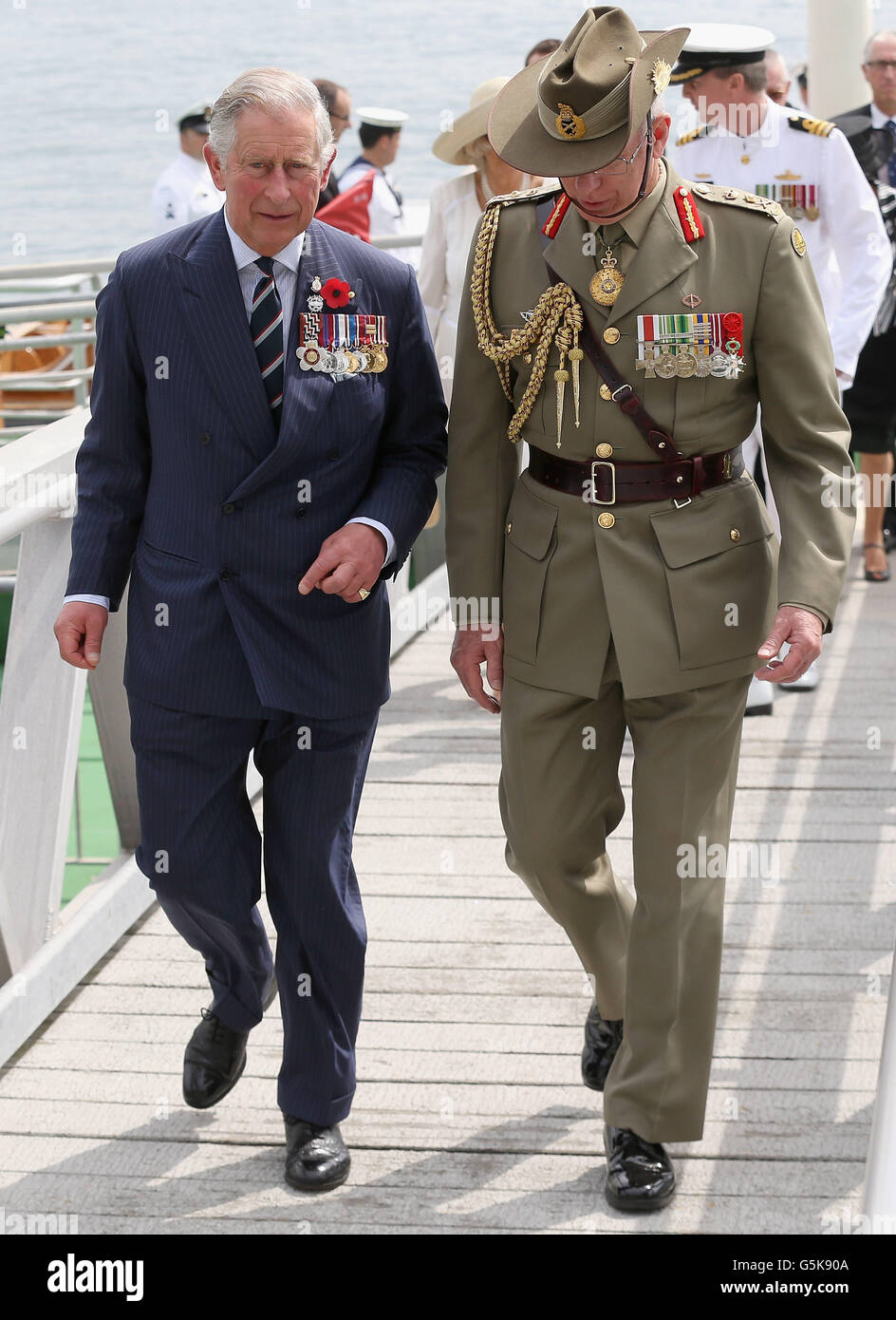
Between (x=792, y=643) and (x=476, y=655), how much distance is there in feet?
1.77

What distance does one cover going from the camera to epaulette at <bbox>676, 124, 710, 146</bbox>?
4840 millimetres

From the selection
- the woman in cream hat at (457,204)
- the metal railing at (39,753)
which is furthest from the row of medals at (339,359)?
the woman in cream hat at (457,204)

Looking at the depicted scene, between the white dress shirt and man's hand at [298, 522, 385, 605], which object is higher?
the white dress shirt

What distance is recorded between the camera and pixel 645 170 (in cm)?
256

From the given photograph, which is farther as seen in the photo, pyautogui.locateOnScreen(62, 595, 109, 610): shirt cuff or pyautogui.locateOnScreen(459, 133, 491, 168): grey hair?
pyautogui.locateOnScreen(459, 133, 491, 168): grey hair

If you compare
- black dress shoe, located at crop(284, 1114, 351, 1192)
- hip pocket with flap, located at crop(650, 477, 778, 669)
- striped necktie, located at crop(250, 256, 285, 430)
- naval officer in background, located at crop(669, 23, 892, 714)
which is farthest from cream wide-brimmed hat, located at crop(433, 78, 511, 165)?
black dress shoe, located at crop(284, 1114, 351, 1192)

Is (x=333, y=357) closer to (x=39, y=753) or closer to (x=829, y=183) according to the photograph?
(x=39, y=753)

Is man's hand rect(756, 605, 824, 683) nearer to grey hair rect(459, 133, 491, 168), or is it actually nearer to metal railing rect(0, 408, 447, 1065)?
metal railing rect(0, 408, 447, 1065)

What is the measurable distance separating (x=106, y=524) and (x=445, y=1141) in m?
1.19

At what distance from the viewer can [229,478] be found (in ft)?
8.60

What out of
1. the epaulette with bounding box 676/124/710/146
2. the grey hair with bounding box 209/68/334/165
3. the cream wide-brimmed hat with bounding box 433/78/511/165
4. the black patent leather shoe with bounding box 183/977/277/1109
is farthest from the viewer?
the epaulette with bounding box 676/124/710/146

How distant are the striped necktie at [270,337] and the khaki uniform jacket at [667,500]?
30cm

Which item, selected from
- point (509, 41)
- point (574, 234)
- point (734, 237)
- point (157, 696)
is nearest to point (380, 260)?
point (574, 234)

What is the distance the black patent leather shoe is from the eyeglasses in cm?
154
